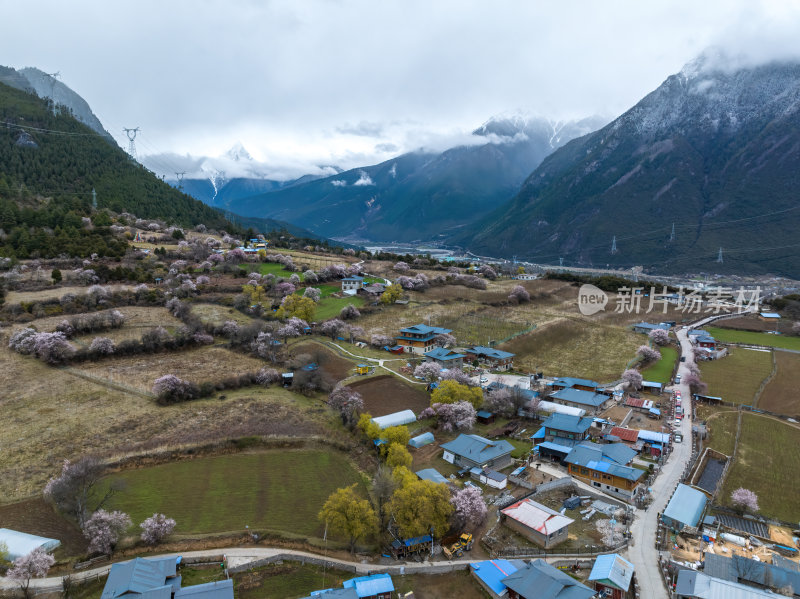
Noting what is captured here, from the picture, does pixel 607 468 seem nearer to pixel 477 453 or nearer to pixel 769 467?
pixel 477 453

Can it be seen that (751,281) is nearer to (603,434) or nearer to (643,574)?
(603,434)

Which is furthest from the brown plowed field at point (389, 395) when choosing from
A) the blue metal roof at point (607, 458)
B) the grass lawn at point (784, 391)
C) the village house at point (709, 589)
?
the grass lawn at point (784, 391)

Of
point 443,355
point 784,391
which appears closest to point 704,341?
point 784,391

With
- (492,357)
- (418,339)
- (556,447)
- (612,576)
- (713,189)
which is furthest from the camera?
(713,189)

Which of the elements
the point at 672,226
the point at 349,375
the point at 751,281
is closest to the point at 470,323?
the point at 349,375

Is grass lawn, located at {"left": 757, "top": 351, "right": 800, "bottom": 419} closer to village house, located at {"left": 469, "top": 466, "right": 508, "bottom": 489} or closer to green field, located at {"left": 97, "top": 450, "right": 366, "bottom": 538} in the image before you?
village house, located at {"left": 469, "top": 466, "right": 508, "bottom": 489}

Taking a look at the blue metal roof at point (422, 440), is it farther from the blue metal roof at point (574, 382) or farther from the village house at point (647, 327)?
the village house at point (647, 327)
